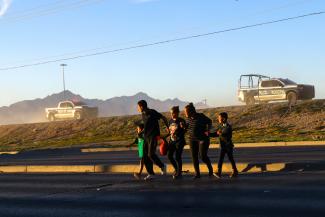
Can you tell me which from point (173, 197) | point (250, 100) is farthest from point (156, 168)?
point (250, 100)

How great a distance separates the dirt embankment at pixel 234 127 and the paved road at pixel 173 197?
14895 mm

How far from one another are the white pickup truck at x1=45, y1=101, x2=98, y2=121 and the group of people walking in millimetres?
40900

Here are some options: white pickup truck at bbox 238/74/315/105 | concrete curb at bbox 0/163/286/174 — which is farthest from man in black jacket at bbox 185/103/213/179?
white pickup truck at bbox 238/74/315/105

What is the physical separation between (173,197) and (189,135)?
2571mm

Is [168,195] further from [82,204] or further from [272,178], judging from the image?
[272,178]

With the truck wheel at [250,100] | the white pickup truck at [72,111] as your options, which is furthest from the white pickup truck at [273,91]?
the white pickup truck at [72,111]

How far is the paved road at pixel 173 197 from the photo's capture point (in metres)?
9.15

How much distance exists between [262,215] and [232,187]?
320cm

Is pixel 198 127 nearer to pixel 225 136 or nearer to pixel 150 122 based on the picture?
pixel 225 136

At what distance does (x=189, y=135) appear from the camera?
43.0ft

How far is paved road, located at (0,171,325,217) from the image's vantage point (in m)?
9.15

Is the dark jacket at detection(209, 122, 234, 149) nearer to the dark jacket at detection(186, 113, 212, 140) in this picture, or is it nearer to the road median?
the dark jacket at detection(186, 113, 212, 140)

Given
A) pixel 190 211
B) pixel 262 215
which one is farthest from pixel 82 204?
pixel 262 215

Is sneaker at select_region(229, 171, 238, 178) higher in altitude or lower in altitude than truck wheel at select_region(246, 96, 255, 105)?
lower
